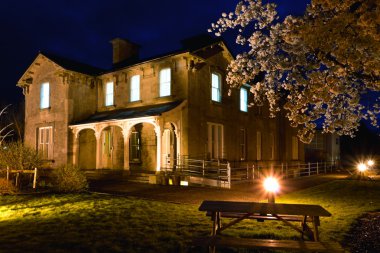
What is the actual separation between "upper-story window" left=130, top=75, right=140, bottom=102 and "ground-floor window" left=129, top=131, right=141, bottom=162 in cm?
220

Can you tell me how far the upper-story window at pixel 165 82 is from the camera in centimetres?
1952

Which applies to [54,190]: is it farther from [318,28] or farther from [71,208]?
[318,28]

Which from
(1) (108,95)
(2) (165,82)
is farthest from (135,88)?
(1) (108,95)

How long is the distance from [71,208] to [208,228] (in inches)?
188

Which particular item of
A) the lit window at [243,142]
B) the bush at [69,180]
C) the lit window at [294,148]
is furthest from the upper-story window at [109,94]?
the lit window at [294,148]

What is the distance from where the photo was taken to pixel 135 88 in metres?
21.2

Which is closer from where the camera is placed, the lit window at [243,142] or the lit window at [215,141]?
the lit window at [215,141]

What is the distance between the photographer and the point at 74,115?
22.4 m

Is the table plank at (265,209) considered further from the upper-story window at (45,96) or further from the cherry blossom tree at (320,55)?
the upper-story window at (45,96)

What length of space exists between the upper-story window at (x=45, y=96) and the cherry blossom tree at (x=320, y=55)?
15.9 metres

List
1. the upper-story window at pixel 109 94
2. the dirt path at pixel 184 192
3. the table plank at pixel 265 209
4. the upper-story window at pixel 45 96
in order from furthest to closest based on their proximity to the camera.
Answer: the upper-story window at pixel 45 96 → the upper-story window at pixel 109 94 → the dirt path at pixel 184 192 → the table plank at pixel 265 209

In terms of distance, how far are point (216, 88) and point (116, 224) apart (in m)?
14.3

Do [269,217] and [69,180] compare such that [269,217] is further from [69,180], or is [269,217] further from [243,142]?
[243,142]

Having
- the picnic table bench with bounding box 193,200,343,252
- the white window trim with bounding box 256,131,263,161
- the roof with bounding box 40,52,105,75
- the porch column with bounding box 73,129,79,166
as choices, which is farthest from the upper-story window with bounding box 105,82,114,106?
the picnic table bench with bounding box 193,200,343,252
